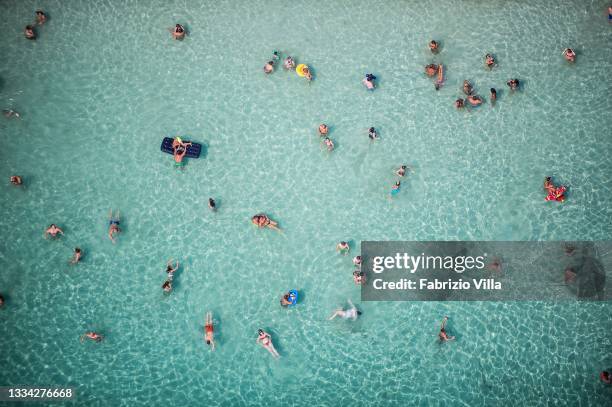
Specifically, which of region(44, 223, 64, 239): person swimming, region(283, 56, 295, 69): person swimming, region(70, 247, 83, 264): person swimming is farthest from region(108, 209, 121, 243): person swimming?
region(283, 56, 295, 69): person swimming

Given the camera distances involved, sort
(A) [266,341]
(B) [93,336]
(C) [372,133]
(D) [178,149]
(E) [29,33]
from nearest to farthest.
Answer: (B) [93,336] < (A) [266,341] < (D) [178,149] < (C) [372,133] < (E) [29,33]

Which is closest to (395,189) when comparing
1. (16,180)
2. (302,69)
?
(302,69)

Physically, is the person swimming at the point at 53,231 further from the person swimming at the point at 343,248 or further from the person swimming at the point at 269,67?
the person swimming at the point at 343,248

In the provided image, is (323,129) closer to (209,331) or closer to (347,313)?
(347,313)

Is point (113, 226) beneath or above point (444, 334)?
above

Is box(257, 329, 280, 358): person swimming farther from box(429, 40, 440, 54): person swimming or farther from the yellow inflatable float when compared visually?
box(429, 40, 440, 54): person swimming

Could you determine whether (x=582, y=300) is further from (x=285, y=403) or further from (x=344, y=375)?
(x=285, y=403)

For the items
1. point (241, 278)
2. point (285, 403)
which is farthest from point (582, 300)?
point (241, 278)
